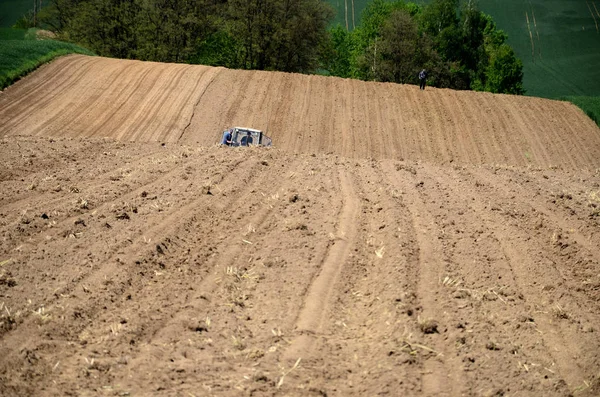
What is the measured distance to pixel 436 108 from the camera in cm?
3375

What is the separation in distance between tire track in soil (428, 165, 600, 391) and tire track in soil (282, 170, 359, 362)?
250 cm

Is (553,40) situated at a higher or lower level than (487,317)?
lower

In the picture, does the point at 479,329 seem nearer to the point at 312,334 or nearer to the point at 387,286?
the point at 387,286

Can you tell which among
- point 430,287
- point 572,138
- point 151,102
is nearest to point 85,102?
point 151,102

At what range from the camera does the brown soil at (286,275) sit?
240 inches

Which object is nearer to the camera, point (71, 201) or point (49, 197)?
point (71, 201)

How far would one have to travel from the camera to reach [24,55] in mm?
34156

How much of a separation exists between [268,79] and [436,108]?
10660mm

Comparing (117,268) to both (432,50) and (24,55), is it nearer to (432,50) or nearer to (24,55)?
(24,55)

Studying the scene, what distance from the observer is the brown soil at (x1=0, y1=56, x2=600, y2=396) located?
6.09 meters

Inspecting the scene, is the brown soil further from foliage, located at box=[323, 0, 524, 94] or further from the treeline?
foliage, located at box=[323, 0, 524, 94]

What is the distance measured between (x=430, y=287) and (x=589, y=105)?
3461 cm

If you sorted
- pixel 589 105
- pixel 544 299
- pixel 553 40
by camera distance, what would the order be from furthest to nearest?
1. pixel 553 40
2. pixel 589 105
3. pixel 544 299

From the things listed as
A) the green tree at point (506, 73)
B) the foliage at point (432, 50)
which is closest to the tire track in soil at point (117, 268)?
the foliage at point (432, 50)
